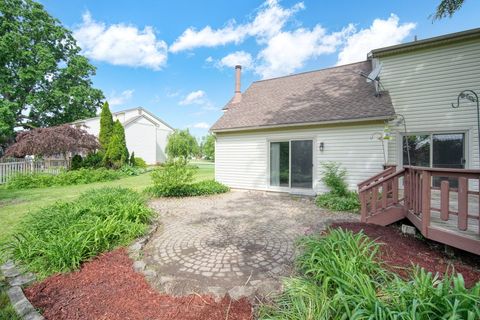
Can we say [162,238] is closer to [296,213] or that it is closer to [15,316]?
[15,316]

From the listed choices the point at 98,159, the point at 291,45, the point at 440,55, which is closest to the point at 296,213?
the point at 440,55

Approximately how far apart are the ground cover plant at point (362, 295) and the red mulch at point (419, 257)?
1.23 ft

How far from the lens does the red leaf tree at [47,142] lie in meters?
12.9

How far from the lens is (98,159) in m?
16.5

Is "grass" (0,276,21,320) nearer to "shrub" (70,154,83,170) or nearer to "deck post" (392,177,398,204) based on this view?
"deck post" (392,177,398,204)

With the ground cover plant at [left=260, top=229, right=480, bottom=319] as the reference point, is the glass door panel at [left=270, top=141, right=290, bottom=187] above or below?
above

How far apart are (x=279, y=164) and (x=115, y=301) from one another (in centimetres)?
748

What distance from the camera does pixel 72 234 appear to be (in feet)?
12.1

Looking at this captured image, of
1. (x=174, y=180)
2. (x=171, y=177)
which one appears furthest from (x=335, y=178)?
(x=171, y=177)

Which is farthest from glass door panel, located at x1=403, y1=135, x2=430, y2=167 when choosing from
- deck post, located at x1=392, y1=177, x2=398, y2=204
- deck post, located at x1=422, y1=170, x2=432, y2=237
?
deck post, located at x1=422, y1=170, x2=432, y2=237

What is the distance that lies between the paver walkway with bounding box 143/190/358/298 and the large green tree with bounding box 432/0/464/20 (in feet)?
24.3

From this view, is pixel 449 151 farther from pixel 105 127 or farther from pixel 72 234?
pixel 105 127

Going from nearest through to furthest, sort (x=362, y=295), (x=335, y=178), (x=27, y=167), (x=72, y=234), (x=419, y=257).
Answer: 1. (x=362, y=295)
2. (x=419, y=257)
3. (x=72, y=234)
4. (x=335, y=178)
5. (x=27, y=167)

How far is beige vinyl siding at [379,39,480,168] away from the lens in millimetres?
6832
